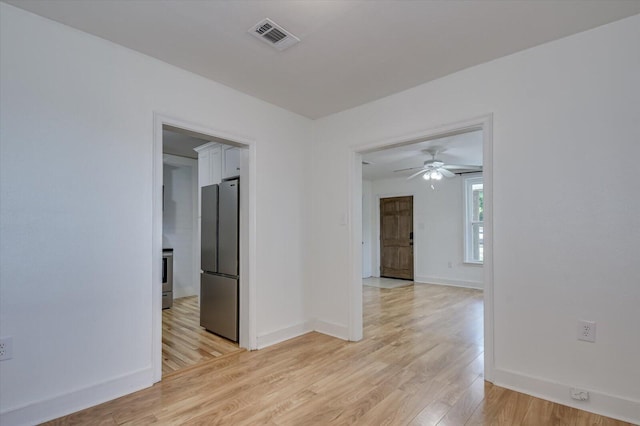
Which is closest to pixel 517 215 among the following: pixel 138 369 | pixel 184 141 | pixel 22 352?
pixel 138 369

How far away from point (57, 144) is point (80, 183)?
0.28 metres

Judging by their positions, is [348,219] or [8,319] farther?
[348,219]

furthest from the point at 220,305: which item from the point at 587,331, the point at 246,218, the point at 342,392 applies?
the point at 587,331

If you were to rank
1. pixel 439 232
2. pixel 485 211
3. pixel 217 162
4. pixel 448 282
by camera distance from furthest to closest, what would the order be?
pixel 439 232 < pixel 448 282 < pixel 217 162 < pixel 485 211

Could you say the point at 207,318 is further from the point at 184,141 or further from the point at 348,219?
the point at 184,141

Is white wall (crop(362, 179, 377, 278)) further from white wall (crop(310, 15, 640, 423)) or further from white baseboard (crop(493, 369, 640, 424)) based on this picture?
white baseboard (crop(493, 369, 640, 424))

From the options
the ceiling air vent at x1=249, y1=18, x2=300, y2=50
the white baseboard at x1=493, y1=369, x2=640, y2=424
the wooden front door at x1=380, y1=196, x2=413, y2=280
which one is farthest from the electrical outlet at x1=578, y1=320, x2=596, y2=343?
the wooden front door at x1=380, y1=196, x2=413, y2=280

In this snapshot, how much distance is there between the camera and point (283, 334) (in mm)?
3469

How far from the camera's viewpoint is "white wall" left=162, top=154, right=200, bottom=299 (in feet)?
18.7

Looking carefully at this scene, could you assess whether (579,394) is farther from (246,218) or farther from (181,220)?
(181,220)

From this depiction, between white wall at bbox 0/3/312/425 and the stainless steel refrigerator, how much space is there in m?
1.03

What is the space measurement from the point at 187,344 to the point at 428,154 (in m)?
4.66

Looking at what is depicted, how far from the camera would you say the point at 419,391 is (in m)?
2.37

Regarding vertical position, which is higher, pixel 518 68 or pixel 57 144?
pixel 518 68
